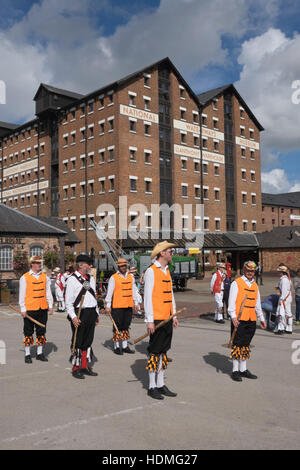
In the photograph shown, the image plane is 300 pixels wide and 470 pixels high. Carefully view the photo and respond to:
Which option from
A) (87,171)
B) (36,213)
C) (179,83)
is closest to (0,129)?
(36,213)

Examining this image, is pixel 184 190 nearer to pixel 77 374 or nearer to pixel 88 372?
pixel 88 372

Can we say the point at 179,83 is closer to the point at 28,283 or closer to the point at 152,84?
the point at 152,84

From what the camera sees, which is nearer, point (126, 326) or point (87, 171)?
point (126, 326)

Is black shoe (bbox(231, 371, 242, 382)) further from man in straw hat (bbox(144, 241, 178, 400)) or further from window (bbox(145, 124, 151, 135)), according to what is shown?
window (bbox(145, 124, 151, 135))

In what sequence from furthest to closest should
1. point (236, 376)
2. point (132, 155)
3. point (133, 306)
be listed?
point (132, 155) → point (133, 306) → point (236, 376)

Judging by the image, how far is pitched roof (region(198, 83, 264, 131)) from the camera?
168 feet

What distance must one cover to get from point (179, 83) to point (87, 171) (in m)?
13.9

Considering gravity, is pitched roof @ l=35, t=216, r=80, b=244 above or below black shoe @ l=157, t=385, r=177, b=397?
above

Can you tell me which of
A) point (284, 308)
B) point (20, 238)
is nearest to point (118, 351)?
point (284, 308)

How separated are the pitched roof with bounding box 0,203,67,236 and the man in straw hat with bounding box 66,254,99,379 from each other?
83.0 ft

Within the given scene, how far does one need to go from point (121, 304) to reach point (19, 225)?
24.8 metres

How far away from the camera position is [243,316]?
7.20m

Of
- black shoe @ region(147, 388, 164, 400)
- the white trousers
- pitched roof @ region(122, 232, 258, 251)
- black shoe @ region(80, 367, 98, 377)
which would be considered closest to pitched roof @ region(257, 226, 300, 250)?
pitched roof @ region(122, 232, 258, 251)

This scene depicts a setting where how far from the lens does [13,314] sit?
57.0 ft
